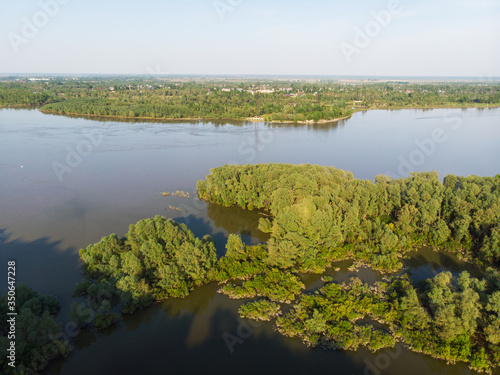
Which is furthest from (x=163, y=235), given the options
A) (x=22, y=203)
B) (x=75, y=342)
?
(x=22, y=203)

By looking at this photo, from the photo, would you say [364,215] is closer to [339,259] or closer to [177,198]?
[339,259]

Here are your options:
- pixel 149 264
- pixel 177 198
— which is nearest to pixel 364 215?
pixel 149 264

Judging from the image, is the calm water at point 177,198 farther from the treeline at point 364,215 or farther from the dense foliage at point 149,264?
the treeline at point 364,215

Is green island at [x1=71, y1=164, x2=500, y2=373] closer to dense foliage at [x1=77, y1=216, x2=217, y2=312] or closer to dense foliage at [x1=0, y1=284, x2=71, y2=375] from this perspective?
dense foliage at [x1=77, y1=216, x2=217, y2=312]

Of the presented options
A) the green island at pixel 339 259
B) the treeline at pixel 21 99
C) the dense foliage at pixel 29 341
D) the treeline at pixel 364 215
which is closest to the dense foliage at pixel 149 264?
the green island at pixel 339 259

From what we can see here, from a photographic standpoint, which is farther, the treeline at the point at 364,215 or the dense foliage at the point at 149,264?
the treeline at the point at 364,215
